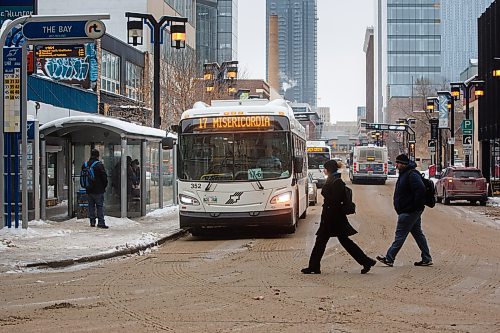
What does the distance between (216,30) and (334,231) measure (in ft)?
325

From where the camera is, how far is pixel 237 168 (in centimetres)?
1795

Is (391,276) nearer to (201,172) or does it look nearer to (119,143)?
(201,172)

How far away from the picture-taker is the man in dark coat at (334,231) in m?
11.9

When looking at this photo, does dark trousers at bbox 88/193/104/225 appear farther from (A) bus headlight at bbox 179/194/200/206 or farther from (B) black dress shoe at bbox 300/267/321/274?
(B) black dress shoe at bbox 300/267/321/274

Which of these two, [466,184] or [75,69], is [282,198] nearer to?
[466,184]

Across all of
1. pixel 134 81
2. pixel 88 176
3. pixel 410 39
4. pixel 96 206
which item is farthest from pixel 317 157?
pixel 410 39

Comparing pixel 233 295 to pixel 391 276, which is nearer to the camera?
pixel 233 295

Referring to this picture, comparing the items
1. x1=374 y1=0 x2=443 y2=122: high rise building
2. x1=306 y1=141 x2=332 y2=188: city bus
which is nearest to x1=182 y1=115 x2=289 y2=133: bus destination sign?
x1=306 y1=141 x2=332 y2=188: city bus

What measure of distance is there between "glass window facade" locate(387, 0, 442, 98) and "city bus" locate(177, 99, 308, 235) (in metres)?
124

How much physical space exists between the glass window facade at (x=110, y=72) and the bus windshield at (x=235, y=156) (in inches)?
956

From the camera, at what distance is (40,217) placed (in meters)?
20.8

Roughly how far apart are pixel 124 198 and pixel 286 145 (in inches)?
225

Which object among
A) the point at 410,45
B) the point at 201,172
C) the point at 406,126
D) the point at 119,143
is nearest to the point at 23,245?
the point at 201,172

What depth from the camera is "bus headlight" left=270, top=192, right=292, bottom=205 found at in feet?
58.5
